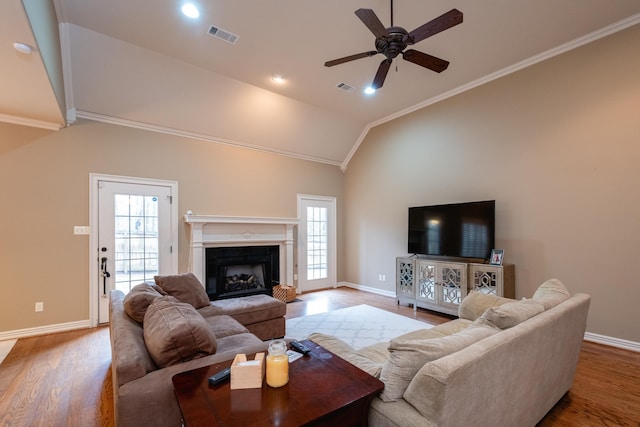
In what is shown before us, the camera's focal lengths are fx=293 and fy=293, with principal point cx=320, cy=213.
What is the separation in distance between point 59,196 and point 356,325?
454cm

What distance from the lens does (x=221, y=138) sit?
5383 mm

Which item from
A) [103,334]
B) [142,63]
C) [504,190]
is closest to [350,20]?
[142,63]

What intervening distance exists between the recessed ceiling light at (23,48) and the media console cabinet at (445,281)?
17.2ft

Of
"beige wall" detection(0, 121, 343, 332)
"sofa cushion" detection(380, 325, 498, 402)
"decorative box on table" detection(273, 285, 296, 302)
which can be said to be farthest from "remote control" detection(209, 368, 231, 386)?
"decorative box on table" detection(273, 285, 296, 302)

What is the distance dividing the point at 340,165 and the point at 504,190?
363cm

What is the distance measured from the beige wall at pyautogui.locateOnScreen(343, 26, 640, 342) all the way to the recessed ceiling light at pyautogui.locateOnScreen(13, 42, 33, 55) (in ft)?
17.3

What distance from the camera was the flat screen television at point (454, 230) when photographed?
4.33 m

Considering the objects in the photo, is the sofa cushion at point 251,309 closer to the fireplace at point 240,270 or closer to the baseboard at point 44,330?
the fireplace at point 240,270

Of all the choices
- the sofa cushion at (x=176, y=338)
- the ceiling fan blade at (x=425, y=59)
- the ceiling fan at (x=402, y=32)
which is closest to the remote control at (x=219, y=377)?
the sofa cushion at (x=176, y=338)

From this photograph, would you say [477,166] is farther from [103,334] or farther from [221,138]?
[103,334]

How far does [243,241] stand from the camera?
218 inches

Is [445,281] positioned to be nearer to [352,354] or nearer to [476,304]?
[476,304]

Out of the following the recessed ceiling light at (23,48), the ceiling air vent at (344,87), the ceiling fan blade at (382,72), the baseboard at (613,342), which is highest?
the ceiling air vent at (344,87)

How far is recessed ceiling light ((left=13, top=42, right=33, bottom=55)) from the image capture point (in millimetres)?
2260
